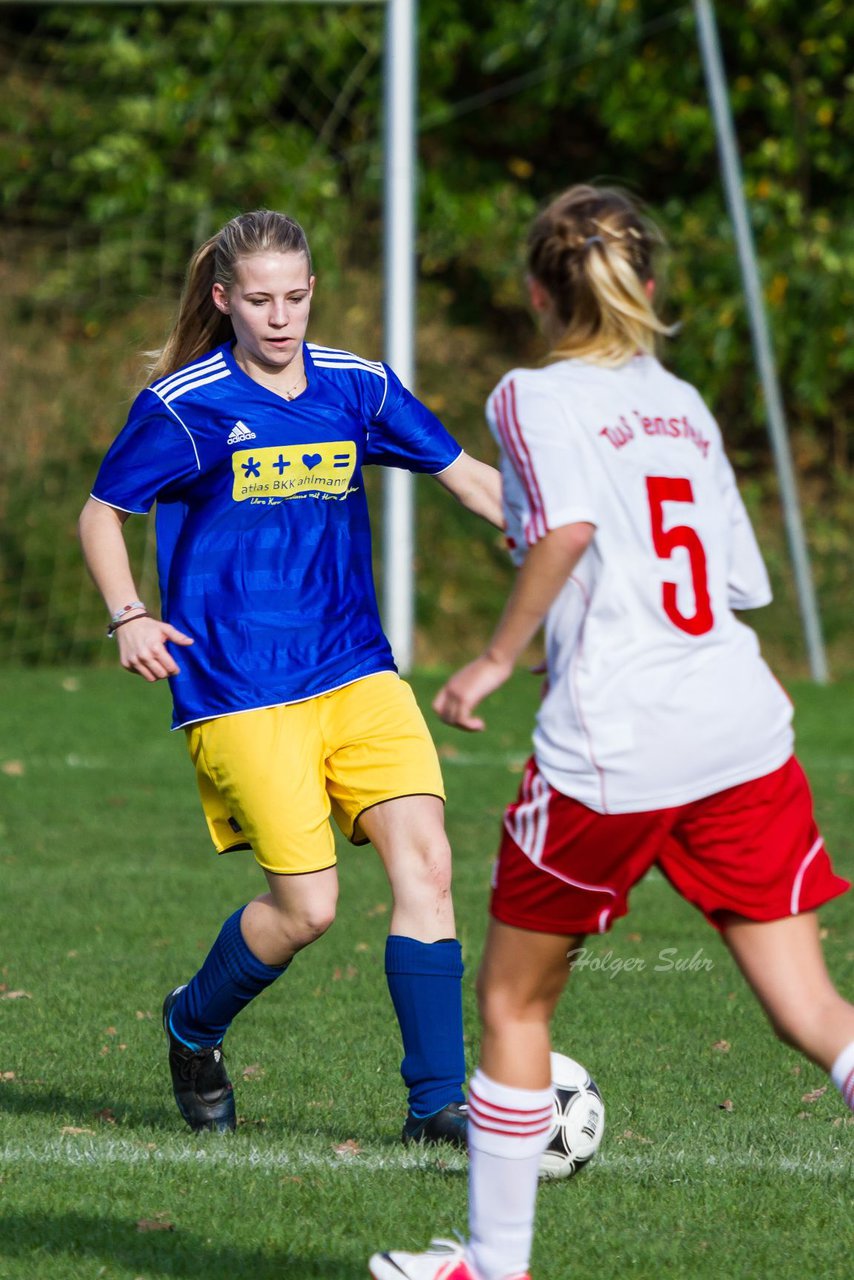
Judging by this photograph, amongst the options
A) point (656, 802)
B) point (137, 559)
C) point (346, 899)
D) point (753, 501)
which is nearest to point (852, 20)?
point (753, 501)

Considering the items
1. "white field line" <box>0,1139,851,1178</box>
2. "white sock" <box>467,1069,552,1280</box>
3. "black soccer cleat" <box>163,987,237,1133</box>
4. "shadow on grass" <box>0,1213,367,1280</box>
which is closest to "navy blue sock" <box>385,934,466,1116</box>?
"white field line" <box>0,1139,851,1178</box>

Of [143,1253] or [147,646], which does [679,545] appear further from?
[143,1253]

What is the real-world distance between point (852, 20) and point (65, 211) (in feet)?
26.5

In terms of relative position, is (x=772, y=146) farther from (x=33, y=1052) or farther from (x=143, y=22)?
(x=33, y=1052)

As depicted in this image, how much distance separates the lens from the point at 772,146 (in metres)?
19.5

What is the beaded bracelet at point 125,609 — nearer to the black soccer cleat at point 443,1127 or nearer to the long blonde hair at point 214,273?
the long blonde hair at point 214,273

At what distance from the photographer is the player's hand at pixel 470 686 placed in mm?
2809

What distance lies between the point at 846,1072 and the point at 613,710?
2.22 feet

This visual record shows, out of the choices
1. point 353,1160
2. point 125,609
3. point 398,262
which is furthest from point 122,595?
point 398,262

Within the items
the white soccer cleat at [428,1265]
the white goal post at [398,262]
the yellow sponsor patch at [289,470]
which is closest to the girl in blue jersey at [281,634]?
the yellow sponsor patch at [289,470]

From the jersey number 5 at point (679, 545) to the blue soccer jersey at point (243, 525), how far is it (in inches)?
55.9

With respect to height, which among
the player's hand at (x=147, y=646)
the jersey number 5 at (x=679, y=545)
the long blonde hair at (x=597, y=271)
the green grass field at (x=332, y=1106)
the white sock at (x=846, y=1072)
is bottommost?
the green grass field at (x=332, y=1106)

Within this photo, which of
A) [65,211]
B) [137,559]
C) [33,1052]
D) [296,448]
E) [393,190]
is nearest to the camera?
[296,448]

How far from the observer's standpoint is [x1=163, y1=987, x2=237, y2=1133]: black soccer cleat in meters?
4.25
